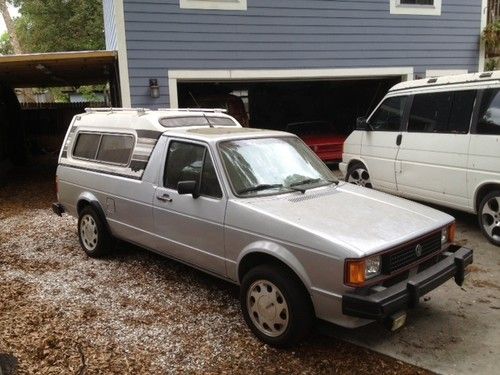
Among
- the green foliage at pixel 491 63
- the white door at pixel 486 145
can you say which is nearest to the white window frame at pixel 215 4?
the white door at pixel 486 145

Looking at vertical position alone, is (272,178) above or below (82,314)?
above

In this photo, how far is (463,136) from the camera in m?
6.08

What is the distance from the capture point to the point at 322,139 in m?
12.3

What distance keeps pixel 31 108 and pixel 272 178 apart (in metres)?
18.9

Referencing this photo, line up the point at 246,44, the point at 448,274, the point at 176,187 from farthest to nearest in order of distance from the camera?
the point at 246,44 → the point at 176,187 → the point at 448,274

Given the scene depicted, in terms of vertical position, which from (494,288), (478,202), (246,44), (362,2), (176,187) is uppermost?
(362,2)

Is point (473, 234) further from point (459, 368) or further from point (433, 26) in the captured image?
point (433, 26)

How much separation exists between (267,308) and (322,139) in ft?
29.9

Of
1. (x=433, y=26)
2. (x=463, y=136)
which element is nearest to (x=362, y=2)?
(x=433, y=26)

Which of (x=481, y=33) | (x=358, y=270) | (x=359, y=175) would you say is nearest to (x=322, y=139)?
(x=359, y=175)

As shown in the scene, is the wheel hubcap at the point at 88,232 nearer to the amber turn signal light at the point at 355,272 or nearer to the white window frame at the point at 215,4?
the amber turn signal light at the point at 355,272

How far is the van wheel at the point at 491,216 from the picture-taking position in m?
5.74

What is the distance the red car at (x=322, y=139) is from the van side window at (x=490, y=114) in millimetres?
5950

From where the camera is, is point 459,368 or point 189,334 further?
point 189,334
